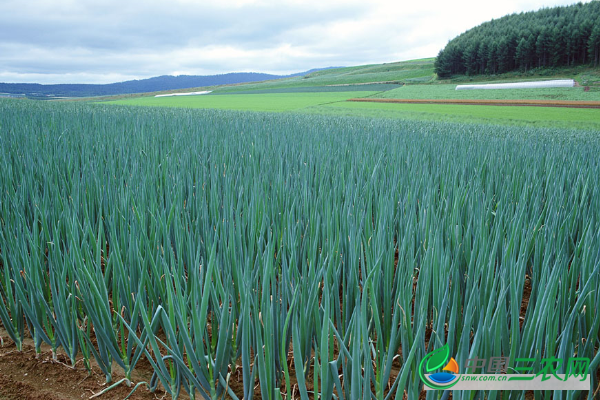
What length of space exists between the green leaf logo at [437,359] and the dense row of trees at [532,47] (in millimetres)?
33738

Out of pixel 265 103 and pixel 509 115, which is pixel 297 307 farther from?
pixel 265 103

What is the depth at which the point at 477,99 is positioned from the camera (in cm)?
1673

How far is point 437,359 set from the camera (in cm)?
89

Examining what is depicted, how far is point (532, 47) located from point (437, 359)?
37485 millimetres

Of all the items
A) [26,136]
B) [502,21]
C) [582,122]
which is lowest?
[582,122]

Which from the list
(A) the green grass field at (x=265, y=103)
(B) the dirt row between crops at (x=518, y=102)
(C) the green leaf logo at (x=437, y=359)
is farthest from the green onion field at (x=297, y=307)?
(A) the green grass field at (x=265, y=103)

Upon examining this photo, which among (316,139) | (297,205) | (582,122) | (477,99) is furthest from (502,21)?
(297,205)

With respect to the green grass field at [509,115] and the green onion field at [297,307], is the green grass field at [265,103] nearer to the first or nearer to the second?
the green grass field at [509,115]

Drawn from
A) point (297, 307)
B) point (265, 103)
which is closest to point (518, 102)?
point (265, 103)

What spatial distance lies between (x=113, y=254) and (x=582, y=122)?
12.3m

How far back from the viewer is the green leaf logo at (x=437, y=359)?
88 centimetres

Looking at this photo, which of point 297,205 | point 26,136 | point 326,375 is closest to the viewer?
point 326,375

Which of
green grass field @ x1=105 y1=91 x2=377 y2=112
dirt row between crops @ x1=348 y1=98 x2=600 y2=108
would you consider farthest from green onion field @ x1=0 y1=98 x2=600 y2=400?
green grass field @ x1=105 y1=91 x2=377 y2=112

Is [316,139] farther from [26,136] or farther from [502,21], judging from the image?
[502,21]
